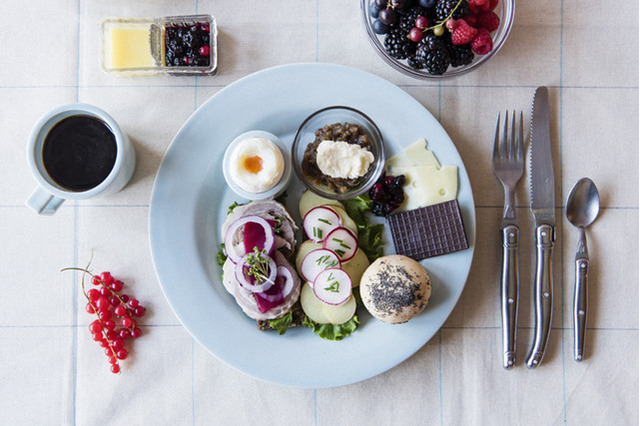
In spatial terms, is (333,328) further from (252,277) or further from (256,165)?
(256,165)

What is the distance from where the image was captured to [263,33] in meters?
1.60

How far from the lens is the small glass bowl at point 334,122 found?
1.46 metres

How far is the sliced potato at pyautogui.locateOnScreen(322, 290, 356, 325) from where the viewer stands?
1.47 meters

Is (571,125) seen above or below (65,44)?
below

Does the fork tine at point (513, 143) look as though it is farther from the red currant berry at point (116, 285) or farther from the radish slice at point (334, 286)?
the red currant berry at point (116, 285)

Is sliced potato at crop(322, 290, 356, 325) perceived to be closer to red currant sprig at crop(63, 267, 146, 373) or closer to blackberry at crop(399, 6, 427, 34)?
red currant sprig at crop(63, 267, 146, 373)

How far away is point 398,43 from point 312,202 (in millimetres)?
535

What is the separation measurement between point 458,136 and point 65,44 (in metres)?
1.34

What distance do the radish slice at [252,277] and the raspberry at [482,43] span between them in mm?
861

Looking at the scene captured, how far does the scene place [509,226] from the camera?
1.54m

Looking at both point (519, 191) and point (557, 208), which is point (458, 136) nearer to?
point (519, 191)

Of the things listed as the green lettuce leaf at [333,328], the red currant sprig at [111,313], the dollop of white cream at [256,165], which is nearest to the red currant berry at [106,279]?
the red currant sprig at [111,313]

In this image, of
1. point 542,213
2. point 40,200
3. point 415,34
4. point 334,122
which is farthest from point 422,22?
point 40,200

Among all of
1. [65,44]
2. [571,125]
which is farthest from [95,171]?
[571,125]
